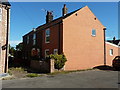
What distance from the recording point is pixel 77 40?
21016 mm

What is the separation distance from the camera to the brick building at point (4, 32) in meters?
15.2

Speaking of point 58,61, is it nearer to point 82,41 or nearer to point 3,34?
point 82,41

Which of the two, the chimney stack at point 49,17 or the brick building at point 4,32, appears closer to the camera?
the brick building at point 4,32

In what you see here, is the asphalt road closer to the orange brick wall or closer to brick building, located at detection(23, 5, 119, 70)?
brick building, located at detection(23, 5, 119, 70)

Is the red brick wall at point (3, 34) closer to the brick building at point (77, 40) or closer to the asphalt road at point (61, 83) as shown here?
the asphalt road at point (61, 83)

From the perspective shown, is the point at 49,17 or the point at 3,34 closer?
the point at 3,34

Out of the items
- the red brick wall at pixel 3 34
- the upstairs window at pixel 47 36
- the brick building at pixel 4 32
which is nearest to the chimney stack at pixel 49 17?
the upstairs window at pixel 47 36

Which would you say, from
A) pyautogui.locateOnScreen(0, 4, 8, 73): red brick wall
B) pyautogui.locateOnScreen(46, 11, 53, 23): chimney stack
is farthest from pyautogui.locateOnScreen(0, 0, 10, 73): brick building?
pyautogui.locateOnScreen(46, 11, 53, 23): chimney stack

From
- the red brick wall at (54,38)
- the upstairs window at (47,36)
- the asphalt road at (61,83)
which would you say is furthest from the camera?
the upstairs window at (47,36)

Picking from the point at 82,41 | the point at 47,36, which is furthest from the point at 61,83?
the point at 47,36

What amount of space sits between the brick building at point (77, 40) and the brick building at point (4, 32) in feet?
22.4

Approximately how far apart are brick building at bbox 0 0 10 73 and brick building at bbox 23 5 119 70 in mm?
6812

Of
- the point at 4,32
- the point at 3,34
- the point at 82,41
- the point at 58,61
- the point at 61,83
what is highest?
the point at 4,32

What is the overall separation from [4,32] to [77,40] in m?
9.62
